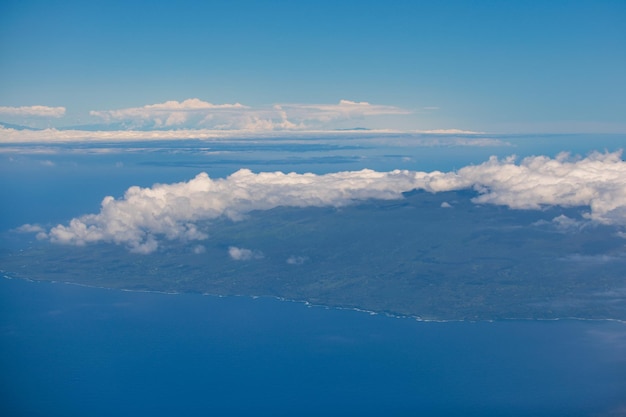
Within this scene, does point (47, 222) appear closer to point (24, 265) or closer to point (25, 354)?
point (24, 265)

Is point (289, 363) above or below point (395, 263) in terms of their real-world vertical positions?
below

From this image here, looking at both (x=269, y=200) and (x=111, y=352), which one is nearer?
(x=111, y=352)

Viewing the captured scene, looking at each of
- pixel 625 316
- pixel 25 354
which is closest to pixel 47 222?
pixel 25 354

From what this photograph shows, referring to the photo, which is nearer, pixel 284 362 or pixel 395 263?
pixel 284 362

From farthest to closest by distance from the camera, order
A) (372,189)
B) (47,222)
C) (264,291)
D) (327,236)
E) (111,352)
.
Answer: (372,189) < (47,222) < (327,236) < (264,291) < (111,352)

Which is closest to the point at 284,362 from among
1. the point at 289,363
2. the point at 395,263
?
the point at 289,363

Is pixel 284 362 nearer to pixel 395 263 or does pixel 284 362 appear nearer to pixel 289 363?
pixel 289 363

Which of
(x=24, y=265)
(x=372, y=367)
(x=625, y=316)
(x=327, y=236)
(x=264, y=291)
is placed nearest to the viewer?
(x=372, y=367)

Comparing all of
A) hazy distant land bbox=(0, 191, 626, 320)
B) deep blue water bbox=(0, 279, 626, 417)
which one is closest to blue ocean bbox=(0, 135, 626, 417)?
Answer: deep blue water bbox=(0, 279, 626, 417)
